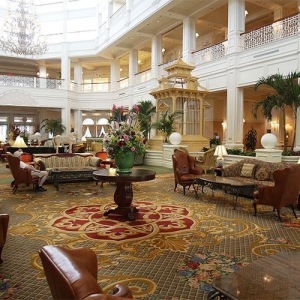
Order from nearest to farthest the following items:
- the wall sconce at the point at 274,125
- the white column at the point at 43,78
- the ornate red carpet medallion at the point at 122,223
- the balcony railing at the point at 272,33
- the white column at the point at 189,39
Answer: the ornate red carpet medallion at the point at 122,223 → the balcony railing at the point at 272,33 → the white column at the point at 189,39 → the wall sconce at the point at 274,125 → the white column at the point at 43,78

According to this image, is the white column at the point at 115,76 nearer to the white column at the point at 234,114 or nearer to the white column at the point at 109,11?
the white column at the point at 109,11

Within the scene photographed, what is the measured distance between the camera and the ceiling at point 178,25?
13.7 metres

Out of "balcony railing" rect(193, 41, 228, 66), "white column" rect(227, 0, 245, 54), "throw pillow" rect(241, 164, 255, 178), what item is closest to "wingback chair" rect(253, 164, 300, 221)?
"throw pillow" rect(241, 164, 255, 178)

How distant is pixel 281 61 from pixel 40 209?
9.37 meters

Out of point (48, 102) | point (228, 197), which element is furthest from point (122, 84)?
point (228, 197)

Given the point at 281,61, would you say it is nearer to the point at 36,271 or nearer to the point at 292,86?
the point at 292,86

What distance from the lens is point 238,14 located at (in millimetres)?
12219

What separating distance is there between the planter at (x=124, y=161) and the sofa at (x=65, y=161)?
3229 mm

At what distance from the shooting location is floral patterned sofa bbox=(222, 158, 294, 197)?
6.31 meters

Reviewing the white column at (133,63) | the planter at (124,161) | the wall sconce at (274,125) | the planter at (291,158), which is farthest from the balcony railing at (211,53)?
the planter at (124,161)

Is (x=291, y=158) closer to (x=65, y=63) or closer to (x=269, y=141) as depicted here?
(x=269, y=141)

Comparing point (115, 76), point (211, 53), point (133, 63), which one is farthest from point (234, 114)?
point (115, 76)

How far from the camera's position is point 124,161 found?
4871 millimetres

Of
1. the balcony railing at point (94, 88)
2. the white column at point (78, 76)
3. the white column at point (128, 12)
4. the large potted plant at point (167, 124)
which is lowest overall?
the large potted plant at point (167, 124)
